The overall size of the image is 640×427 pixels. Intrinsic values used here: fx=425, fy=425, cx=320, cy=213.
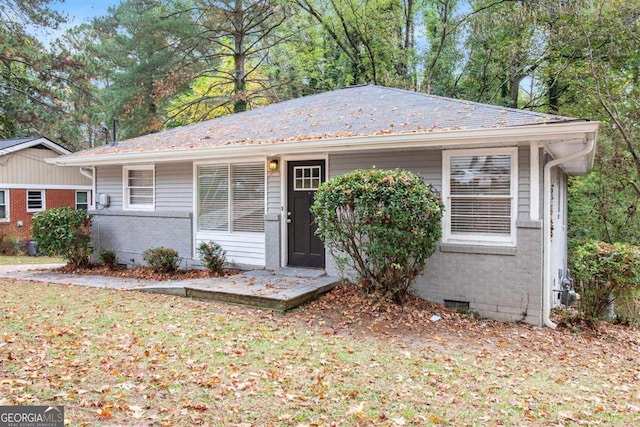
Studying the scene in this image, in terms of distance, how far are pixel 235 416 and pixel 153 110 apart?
1862cm

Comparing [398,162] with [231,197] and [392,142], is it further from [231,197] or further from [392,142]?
[231,197]

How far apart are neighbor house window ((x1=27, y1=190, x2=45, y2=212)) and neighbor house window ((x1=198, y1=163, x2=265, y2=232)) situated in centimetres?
1330

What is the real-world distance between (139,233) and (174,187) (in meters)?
1.48

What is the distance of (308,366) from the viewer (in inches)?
159

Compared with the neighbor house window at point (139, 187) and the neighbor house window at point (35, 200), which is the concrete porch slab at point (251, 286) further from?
the neighbor house window at point (35, 200)

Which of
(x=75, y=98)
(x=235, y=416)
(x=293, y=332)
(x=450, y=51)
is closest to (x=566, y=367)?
(x=293, y=332)

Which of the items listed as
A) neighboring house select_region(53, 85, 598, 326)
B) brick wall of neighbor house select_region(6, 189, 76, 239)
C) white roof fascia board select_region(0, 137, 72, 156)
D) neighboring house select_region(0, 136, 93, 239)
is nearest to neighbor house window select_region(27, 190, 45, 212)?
neighboring house select_region(0, 136, 93, 239)

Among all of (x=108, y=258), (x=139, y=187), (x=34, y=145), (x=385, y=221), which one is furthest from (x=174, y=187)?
(x=34, y=145)

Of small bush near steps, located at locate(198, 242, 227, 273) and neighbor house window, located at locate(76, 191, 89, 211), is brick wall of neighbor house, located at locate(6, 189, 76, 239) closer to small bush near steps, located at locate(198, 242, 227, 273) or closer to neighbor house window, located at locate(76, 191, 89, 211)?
neighbor house window, located at locate(76, 191, 89, 211)

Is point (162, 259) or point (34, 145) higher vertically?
point (34, 145)

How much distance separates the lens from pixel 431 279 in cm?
664

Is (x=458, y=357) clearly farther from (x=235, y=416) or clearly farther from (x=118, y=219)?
(x=118, y=219)

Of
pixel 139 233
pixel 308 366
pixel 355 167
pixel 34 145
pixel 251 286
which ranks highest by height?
pixel 34 145

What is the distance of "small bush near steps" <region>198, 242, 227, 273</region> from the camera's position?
27.7 ft
